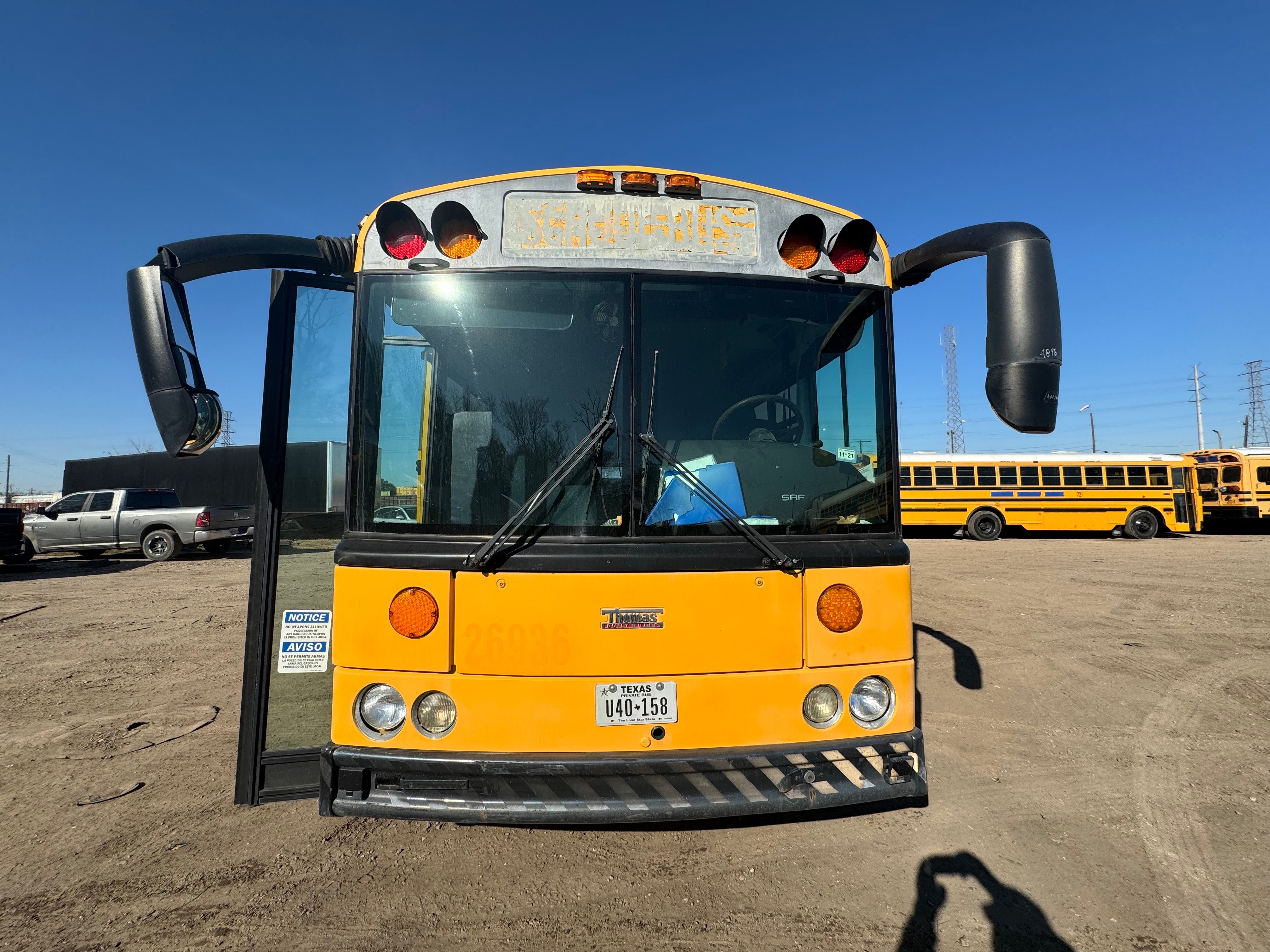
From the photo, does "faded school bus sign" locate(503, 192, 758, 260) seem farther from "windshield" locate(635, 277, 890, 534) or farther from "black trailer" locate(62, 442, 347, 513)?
"black trailer" locate(62, 442, 347, 513)

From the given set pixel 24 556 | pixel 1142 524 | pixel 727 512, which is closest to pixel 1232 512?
pixel 1142 524

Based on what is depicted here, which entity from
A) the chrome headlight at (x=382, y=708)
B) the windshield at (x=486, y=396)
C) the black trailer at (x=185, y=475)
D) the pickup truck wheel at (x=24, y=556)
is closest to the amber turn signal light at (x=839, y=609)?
the windshield at (x=486, y=396)

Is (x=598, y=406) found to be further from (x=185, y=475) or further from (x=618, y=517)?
(x=185, y=475)

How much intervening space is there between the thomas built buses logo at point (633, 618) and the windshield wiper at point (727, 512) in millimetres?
416

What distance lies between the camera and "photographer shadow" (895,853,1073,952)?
2293 millimetres

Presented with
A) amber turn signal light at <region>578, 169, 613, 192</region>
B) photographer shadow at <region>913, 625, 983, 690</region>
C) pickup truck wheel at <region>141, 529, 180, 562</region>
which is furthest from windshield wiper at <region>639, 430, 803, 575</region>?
pickup truck wheel at <region>141, 529, 180, 562</region>

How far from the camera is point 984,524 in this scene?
2131 centimetres

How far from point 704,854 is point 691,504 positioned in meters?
1.56

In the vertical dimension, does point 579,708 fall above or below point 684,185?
below

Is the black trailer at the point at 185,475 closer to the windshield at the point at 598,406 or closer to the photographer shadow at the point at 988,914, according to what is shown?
the windshield at the point at 598,406

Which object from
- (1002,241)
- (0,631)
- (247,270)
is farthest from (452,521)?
(0,631)

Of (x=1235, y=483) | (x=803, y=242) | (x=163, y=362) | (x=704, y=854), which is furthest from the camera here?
(x=1235, y=483)

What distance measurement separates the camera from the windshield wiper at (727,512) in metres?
2.44

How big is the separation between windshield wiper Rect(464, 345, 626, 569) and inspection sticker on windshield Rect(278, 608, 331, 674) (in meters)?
1.02
